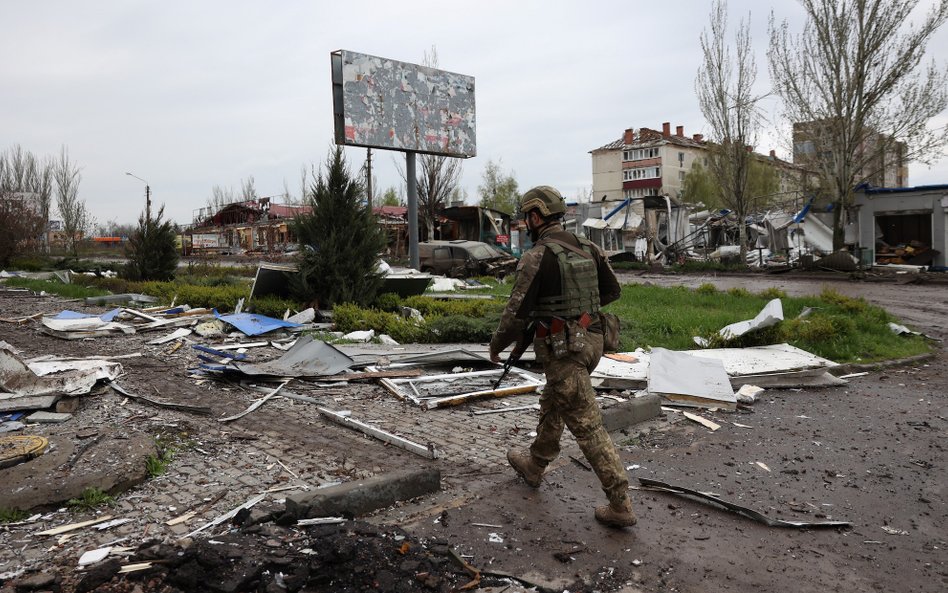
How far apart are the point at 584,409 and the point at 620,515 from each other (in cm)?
60

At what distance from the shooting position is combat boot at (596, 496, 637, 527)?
11.7 ft

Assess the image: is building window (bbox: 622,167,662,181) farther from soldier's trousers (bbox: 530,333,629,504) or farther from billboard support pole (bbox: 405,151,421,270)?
soldier's trousers (bbox: 530,333,629,504)

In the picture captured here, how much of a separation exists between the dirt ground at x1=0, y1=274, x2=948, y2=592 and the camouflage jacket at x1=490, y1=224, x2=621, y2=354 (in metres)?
1.03

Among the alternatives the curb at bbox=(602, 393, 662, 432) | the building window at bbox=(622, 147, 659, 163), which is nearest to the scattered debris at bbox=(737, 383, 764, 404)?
the curb at bbox=(602, 393, 662, 432)

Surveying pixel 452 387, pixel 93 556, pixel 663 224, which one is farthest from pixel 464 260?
pixel 93 556

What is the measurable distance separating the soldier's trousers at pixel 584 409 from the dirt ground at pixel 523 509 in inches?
11.9

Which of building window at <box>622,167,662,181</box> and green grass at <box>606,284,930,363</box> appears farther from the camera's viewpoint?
building window at <box>622,167,662,181</box>

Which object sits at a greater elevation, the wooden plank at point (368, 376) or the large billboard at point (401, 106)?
the large billboard at point (401, 106)

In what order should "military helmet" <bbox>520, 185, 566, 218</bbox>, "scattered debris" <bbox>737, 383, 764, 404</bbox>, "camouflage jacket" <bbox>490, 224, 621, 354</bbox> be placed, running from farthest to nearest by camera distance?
"scattered debris" <bbox>737, 383, 764, 404</bbox> → "military helmet" <bbox>520, 185, 566, 218</bbox> → "camouflage jacket" <bbox>490, 224, 621, 354</bbox>

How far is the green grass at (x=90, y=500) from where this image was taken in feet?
11.9

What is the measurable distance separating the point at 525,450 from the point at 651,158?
226 feet

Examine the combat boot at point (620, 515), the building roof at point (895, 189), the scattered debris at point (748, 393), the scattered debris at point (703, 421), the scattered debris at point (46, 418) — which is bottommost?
the scattered debris at point (703, 421)

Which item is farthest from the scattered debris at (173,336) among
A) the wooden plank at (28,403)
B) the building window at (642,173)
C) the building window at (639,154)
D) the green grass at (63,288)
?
the building window at (639,154)

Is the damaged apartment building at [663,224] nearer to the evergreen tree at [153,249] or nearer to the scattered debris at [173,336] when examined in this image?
the evergreen tree at [153,249]
